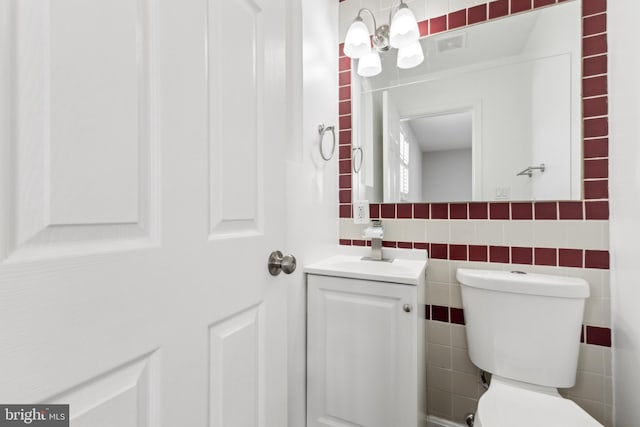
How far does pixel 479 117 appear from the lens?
4.58ft

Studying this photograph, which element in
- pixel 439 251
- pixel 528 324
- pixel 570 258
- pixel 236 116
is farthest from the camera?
pixel 439 251

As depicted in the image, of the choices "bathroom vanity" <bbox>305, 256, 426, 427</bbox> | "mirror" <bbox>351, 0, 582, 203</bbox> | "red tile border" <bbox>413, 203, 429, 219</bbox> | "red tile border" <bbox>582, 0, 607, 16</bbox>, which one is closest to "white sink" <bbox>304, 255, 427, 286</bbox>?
"bathroom vanity" <bbox>305, 256, 426, 427</bbox>

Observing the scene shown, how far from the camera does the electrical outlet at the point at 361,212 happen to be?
1623 mm

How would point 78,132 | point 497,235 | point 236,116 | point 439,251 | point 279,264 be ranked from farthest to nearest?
point 439,251 < point 497,235 < point 279,264 < point 236,116 < point 78,132

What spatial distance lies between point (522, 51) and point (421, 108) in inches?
18.8

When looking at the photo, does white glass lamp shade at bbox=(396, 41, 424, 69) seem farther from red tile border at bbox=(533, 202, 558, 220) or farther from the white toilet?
the white toilet

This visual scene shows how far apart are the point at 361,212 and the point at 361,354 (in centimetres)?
73

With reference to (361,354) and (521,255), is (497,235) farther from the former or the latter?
(361,354)

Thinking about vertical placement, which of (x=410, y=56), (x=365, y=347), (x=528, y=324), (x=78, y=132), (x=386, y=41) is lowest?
(x=365, y=347)

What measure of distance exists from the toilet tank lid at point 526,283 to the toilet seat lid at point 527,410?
1.22 ft

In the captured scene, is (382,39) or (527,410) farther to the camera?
(382,39)

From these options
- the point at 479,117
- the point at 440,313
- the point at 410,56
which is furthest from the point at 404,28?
Answer: the point at 440,313

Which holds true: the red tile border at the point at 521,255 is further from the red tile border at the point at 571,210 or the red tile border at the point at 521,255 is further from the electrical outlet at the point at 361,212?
the electrical outlet at the point at 361,212

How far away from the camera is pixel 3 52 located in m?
0.33
